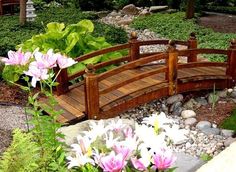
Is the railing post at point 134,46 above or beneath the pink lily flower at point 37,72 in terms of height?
beneath

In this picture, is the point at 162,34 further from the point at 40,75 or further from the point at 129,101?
the point at 40,75

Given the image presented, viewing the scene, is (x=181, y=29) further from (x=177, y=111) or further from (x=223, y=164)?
(x=223, y=164)

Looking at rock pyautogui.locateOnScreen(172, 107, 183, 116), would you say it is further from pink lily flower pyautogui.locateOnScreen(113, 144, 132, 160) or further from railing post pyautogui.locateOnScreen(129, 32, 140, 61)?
pink lily flower pyautogui.locateOnScreen(113, 144, 132, 160)

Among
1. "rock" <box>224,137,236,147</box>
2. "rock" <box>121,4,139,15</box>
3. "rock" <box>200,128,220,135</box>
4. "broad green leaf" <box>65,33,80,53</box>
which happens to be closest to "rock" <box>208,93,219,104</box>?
"rock" <box>200,128,220,135</box>

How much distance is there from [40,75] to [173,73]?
4406 mm

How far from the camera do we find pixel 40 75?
203 cm

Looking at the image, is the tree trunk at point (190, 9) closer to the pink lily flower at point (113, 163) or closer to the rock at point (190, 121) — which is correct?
the rock at point (190, 121)

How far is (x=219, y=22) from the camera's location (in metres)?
13.7

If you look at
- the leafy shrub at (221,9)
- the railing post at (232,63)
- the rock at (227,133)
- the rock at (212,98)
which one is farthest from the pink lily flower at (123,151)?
the leafy shrub at (221,9)

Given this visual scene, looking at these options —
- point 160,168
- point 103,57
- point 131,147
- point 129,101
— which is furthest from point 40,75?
point 103,57

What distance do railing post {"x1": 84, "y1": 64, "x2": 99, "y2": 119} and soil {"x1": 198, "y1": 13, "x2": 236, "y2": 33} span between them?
7.85 meters

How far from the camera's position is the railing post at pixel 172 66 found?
238 inches

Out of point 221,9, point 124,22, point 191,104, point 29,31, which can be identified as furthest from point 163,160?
point 221,9

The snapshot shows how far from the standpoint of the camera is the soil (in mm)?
12438
